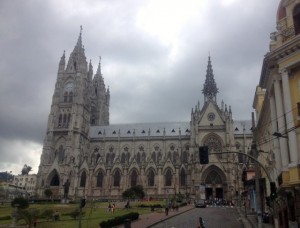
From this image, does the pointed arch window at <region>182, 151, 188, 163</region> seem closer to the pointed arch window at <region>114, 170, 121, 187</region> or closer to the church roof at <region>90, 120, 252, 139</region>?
the church roof at <region>90, 120, 252, 139</region>

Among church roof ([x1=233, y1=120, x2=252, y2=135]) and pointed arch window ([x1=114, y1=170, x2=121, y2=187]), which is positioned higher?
church roof ([x1=233, y1=120, x2=252, y2=135])

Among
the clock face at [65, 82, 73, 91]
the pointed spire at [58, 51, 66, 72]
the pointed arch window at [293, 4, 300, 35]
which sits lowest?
the pointed arch window at [293, 4, 300, 35]

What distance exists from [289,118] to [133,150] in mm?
75135

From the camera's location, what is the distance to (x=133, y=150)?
92250 mm

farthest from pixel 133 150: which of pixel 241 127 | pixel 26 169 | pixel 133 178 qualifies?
pixel 26 169

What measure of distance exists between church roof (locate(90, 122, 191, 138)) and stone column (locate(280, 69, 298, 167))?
71.6 m

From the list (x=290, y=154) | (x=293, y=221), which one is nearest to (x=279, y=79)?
(x=290, y=154)

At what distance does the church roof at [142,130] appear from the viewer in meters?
93.4

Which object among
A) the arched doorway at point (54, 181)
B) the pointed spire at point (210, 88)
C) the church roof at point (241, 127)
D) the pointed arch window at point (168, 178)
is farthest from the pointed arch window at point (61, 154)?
the church roof at point (241, 127)

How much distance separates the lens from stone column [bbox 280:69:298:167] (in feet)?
60.6

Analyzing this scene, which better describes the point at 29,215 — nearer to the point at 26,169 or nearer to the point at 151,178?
the point at 151,178

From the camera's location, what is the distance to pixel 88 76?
10356cm

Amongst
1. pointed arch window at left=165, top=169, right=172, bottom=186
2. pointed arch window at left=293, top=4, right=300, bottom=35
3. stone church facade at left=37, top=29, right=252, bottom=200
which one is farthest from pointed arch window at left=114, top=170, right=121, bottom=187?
pointed arch window at left=293, top=4, right=300, bottom=35

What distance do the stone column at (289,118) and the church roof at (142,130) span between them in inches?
2818
